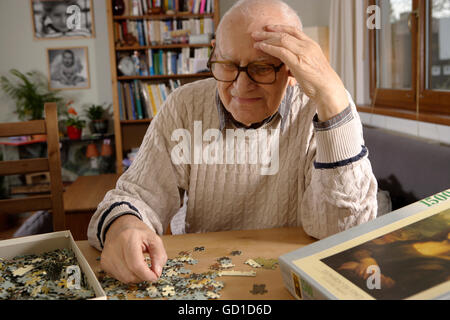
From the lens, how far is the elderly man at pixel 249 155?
1041 mm

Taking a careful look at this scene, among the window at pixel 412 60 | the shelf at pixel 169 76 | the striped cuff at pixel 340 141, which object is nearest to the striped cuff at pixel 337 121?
the striped cuff at pixel 340 141

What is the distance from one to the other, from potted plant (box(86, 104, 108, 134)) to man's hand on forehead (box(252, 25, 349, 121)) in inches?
173

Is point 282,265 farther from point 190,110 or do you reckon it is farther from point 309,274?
point 190,110

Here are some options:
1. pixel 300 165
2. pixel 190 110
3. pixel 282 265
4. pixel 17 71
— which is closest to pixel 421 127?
pixel 300 165

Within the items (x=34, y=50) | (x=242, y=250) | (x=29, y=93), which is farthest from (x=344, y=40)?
(x=34, y=50)

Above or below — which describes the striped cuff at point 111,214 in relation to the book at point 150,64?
below

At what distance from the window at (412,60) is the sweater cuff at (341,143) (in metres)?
1.32

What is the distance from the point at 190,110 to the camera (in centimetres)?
149

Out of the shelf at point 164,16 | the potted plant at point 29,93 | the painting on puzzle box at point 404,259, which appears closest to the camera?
the painting on puzzle box at point 404,259

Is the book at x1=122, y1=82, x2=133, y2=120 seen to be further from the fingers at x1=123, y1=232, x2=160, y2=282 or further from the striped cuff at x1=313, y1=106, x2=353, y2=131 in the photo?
the fingers at x1=123, y1=232, x2=160, y2=282

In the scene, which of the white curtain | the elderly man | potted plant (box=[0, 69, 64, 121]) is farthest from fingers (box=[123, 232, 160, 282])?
potted plant (box=[0, 69, 64, 121])

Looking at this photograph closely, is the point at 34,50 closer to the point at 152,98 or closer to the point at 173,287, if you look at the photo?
the point at 152,98

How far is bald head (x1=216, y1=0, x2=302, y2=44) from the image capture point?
1.16 meters

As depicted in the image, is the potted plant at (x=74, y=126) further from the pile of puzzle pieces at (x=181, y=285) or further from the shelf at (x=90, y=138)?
the pile of puzzle pieces at (x=181, y=285)
